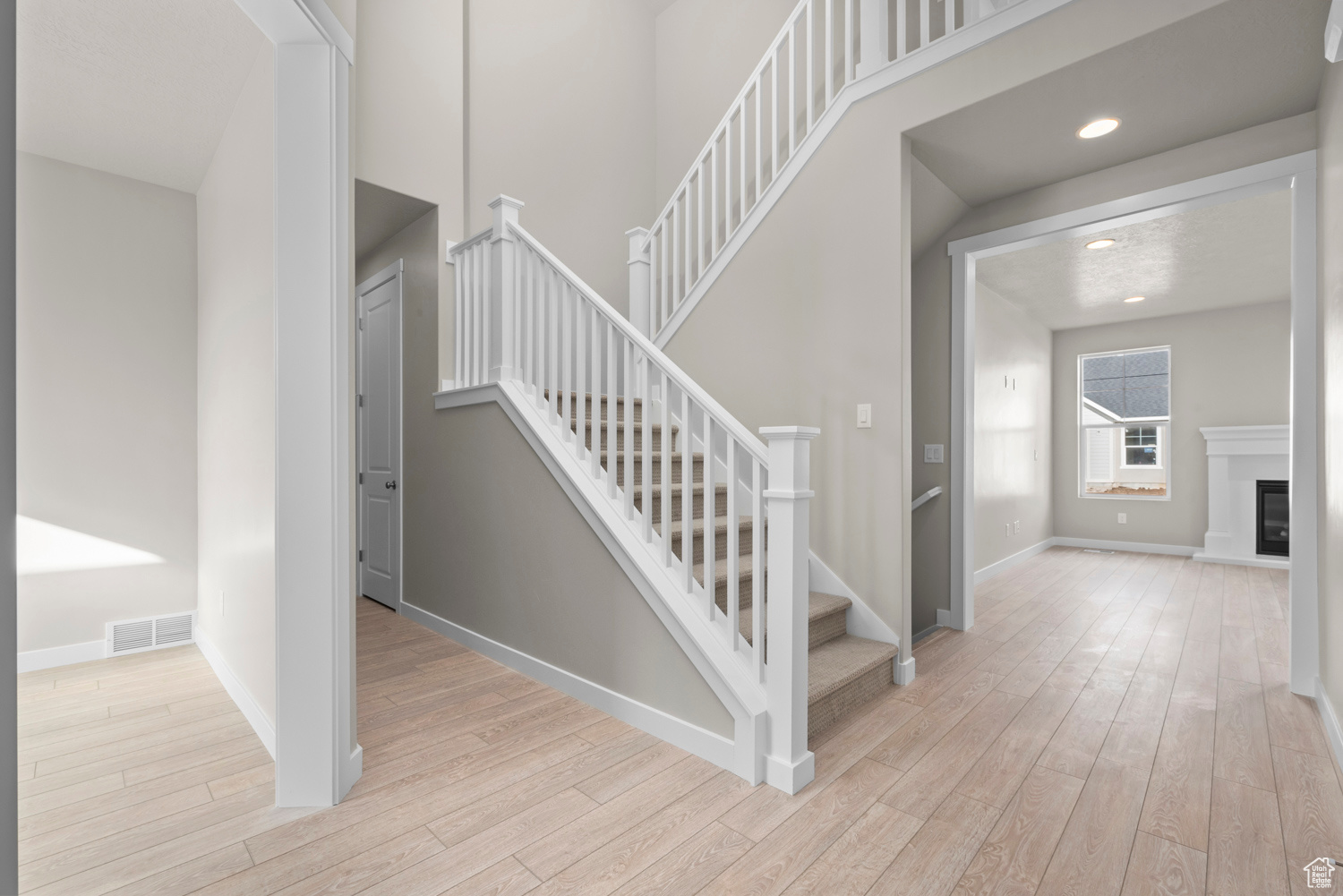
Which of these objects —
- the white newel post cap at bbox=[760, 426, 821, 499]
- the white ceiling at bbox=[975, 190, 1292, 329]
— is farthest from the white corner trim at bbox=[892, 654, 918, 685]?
the white ceiling at bbox=[975, 190, 1292, 329]

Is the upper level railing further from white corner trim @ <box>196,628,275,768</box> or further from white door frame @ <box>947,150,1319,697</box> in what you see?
white corner trim @ <box>196,628,275,768</box>

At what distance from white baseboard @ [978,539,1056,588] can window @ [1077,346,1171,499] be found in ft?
2.80

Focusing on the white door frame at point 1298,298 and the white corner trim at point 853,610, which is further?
the white corner trim at point 853,610

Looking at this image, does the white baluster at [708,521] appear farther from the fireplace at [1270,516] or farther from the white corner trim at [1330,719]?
the fireplace at [1270,516]

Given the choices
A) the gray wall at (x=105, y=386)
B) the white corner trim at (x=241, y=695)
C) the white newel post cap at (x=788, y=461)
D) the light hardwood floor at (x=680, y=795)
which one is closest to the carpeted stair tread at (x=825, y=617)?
the light hardwood floor at (x=680, y=795)

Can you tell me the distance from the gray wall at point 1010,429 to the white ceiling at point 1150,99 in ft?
6.94

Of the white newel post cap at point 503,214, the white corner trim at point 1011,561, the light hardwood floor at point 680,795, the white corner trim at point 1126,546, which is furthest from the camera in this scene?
the white corner trim at point 1126,546

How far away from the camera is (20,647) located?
9.87 ft

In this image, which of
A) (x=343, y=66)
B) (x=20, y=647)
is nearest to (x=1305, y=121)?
(x=343, y=66)

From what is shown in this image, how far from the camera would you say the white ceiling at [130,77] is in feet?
7.11

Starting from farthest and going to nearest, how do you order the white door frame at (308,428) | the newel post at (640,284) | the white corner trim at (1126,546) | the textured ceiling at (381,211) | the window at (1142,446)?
the window at (1142,446) < the white corner trim at (1126,546) < the newel post at (640,284) < the textured ceiling at (381,211) < the white door frame at (308,428)

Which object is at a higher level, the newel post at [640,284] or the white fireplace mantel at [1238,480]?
the newel post at [640,284]

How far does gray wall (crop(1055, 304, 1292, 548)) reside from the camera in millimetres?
5891

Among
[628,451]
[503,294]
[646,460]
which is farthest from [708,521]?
[503,294]
